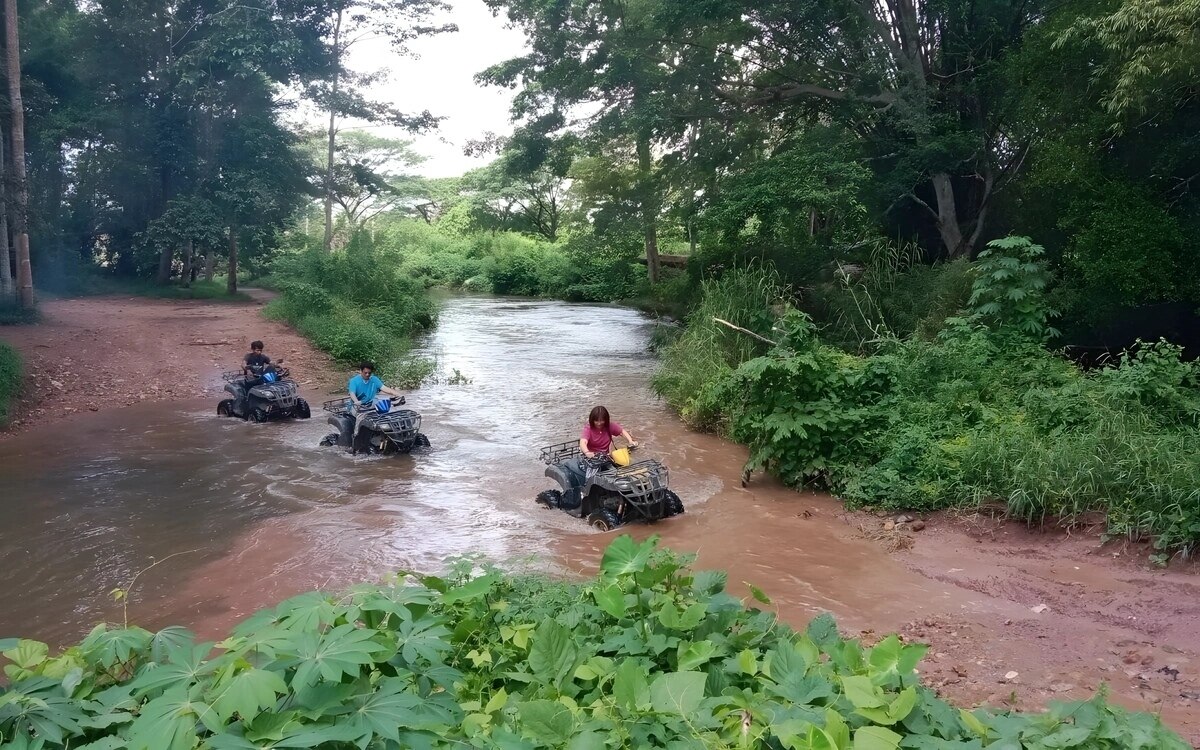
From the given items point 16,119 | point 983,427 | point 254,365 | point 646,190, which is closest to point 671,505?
point 983,427

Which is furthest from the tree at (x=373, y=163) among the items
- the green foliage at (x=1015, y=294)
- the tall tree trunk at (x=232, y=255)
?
the green foliage at (x=1015, y=294)

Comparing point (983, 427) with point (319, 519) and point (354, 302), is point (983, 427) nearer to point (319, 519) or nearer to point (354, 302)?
point (319, 519)

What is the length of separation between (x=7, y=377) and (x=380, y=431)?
6.84 m

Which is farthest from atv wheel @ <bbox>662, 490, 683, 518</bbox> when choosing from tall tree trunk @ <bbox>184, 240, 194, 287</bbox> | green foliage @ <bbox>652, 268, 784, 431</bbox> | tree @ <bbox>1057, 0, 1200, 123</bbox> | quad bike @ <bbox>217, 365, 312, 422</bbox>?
tall tree trunk @ <bbox>184, 240, 194, 287</bbox>

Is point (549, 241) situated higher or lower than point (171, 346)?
higher

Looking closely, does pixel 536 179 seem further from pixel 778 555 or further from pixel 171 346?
pixel 778 555

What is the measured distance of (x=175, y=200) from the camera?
27.0 meters

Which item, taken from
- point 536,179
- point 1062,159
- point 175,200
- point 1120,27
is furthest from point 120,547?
point 536,179

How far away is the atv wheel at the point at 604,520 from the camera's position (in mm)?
8070

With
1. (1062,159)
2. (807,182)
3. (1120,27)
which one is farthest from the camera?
(807,182)

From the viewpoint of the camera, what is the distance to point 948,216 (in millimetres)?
18250

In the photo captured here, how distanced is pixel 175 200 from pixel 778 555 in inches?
1021

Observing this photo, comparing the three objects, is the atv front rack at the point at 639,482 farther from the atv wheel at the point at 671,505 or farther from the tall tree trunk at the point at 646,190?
the tall tree trunk at the point at 646,190

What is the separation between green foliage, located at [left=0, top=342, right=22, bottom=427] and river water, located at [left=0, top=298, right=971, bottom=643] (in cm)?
77
